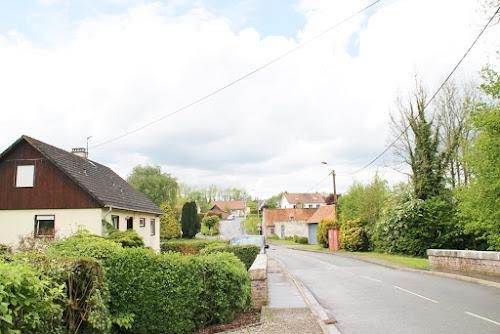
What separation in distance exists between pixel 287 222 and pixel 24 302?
207 ft

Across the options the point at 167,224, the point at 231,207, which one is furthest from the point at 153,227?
the point at 231,207

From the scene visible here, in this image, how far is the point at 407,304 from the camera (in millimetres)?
10164

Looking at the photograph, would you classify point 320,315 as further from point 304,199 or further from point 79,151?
point 304,199

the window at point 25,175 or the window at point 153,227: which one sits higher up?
the window at point 25,175

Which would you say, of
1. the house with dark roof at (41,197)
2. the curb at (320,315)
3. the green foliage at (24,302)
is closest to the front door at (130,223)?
the house with dark roof at (41,197)

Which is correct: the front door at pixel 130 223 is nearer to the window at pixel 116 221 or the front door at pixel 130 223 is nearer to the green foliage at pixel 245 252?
the window at pixel 116 221

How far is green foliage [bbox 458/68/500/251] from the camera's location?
645 inches

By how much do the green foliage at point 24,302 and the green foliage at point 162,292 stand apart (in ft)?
6.31

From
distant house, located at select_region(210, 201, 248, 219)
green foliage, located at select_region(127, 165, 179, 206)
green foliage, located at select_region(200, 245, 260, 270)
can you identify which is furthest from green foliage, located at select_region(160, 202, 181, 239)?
distant house, located at select_region(210, 201, 248, 219)

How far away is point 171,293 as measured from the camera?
688cm

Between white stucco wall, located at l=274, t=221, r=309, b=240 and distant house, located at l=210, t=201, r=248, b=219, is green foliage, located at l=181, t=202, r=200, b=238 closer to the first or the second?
white stucco wall, located at l=274, t=221, r=309, b=240

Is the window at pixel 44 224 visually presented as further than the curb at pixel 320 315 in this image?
A: Yes

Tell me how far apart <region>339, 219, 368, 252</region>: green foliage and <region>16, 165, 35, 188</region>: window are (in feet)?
78.5

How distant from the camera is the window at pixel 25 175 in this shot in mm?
22156
